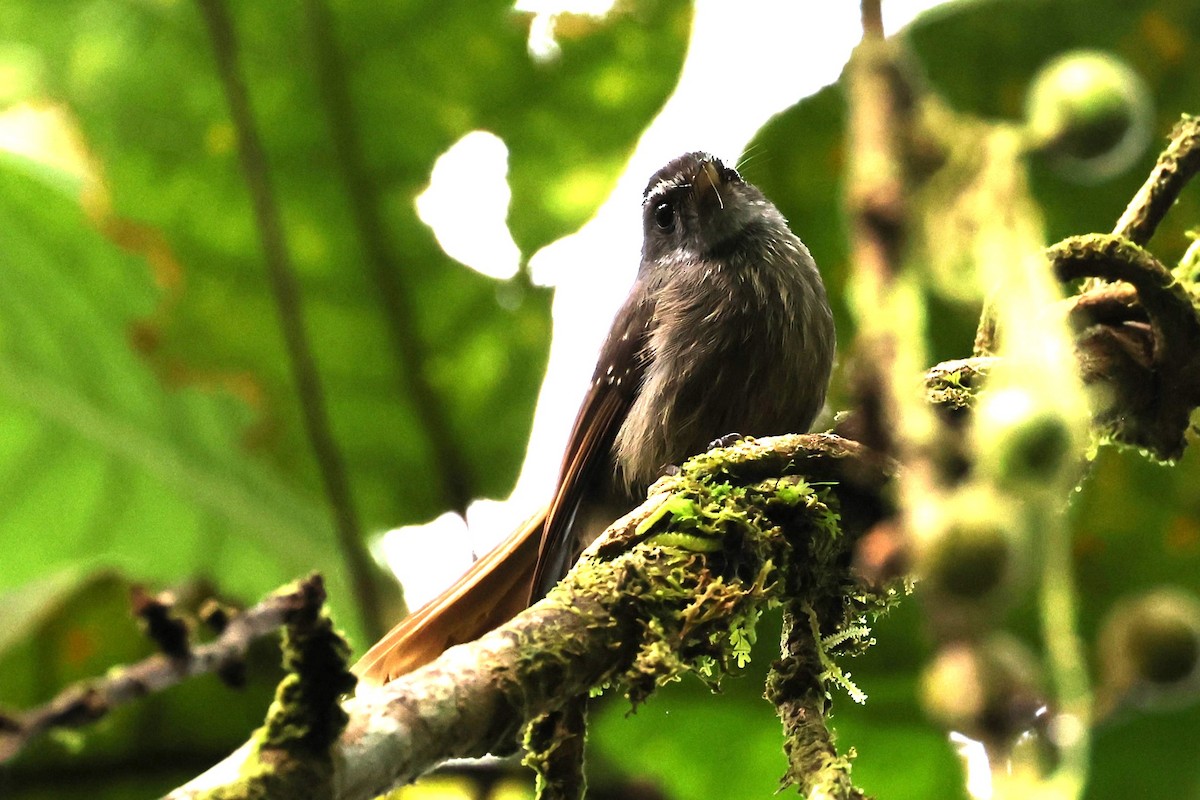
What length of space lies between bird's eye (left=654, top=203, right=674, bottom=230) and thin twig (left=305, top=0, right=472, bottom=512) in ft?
4.00

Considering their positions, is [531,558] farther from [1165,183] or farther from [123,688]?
[123,688]

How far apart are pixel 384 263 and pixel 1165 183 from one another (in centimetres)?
176

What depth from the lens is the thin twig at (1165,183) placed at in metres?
2.17

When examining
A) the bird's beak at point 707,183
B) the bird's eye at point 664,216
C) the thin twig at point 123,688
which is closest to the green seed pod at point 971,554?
the thin twig at point 123,688

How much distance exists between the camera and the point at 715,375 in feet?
10.5

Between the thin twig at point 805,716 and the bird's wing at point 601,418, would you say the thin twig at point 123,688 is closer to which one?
the thin twig at point 805,716

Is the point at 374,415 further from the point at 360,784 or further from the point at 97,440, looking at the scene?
the point at 360,784

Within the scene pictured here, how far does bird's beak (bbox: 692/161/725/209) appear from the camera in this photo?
3846mm

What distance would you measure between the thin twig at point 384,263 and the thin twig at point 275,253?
18 cm

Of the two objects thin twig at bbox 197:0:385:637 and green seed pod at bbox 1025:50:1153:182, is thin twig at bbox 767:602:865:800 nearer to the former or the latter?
green seed pod at bbox 1025:50:1153:182

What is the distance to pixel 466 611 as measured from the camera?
2695 mm

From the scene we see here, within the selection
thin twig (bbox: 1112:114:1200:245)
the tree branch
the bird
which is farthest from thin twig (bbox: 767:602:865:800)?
the bird

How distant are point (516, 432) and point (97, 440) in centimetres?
107

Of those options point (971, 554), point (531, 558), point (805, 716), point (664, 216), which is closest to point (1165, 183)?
point (805, 716)
